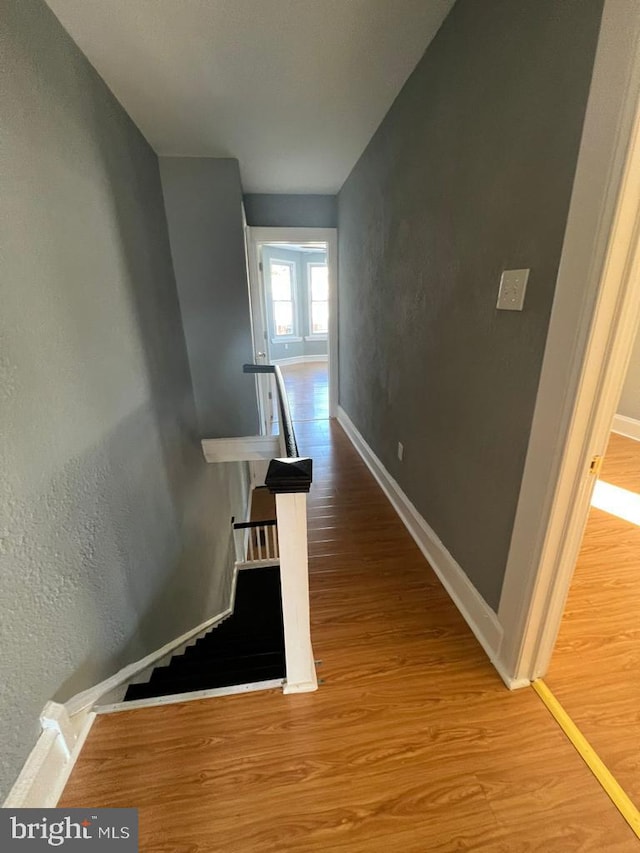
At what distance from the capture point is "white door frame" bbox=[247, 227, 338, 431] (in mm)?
3641

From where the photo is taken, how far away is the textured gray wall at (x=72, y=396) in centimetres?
89

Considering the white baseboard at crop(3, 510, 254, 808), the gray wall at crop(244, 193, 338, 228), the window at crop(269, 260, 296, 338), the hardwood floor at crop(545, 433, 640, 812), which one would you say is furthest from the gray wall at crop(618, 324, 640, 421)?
the window at crop(269, 260, 296, 338)

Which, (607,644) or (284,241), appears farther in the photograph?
(284,241)

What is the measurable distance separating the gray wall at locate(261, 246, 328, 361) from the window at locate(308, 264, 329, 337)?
10 centimetres

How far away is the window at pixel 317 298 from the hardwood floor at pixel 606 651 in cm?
701

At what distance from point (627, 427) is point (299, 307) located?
667 centimetres

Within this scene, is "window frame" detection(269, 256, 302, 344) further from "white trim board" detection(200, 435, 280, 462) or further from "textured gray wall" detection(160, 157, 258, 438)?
"white trim board" detection(200, 435, 280, 462)

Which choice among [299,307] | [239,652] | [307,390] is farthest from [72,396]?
[299,307]

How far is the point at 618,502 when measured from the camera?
2230 millimetres

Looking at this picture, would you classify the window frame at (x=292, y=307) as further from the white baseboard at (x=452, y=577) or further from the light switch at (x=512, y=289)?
the light switch at (x=512, y=289)

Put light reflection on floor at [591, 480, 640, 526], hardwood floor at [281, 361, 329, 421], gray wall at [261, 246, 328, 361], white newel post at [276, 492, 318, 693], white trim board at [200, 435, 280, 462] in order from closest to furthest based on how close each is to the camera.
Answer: white newel post at [276, 492, 318, 693]
light reflection on floor at [591, 480, 640, 526]
white trim board at [200, 435, 280, 462]
hardwood floor at [281, 361, 329, 421]
gray wall at [261, 246, 328, 361]

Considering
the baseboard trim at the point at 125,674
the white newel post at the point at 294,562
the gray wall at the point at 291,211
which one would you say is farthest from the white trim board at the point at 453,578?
the gray wall at the point at 291,211

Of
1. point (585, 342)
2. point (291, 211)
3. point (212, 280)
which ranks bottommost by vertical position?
point (585, 342)

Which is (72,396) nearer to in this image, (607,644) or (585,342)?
(585,342)
